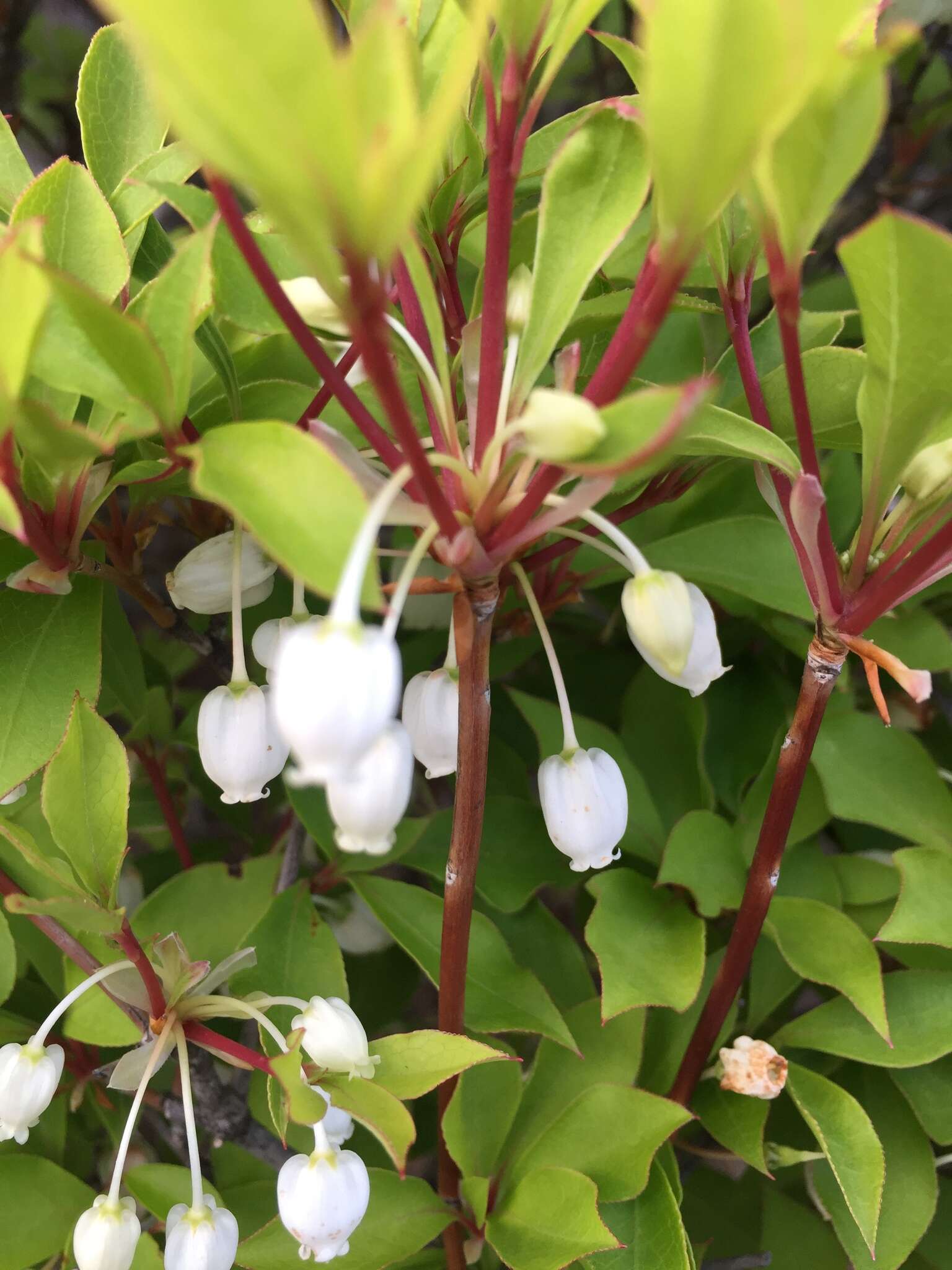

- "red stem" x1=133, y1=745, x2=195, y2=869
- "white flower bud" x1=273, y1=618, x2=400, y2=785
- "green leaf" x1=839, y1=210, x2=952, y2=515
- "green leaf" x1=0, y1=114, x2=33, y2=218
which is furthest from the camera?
"red stem" x1=133, y1=745, x2=195, y2=869

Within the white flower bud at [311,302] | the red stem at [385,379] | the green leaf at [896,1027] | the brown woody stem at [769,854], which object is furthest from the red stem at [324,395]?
the green leaf at [896,1027]

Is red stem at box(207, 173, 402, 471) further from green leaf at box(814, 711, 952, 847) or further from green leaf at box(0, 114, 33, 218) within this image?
green leaf at box(814, 711, 952, 847)

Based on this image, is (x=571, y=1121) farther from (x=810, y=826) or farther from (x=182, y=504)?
(x=182, y=504)

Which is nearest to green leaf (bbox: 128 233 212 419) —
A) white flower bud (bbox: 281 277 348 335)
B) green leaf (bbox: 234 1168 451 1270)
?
white flower bud (bbox: 281 277 348 335)

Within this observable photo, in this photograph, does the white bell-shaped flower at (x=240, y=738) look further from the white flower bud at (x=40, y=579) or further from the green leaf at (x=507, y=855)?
the green leaf at (x=507, y=855)

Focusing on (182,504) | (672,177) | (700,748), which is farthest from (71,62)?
(672,177)

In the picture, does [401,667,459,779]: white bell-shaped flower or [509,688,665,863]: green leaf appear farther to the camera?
[509,688,665,863]: green leaf
